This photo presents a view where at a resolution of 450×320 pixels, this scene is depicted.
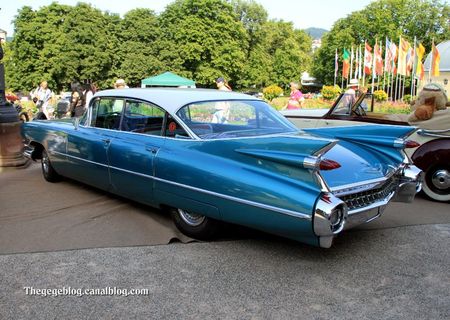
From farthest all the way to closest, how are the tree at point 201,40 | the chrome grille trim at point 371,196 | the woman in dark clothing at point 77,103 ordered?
the tree at point 201,40, the woman in dark clothing at point 77,103, the chrome grille trim at point 371,196

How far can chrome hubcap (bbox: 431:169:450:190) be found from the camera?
5.72m

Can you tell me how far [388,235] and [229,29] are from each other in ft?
151

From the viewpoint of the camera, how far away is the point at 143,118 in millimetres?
4852

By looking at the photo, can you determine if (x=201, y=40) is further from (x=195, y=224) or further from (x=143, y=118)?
(x=195, y=224)

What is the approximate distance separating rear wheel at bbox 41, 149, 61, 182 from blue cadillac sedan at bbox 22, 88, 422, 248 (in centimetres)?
68

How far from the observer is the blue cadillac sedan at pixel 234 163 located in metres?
3.35

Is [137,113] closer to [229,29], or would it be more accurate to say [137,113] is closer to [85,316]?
[85,316]

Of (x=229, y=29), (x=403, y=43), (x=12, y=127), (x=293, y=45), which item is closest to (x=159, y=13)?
(x=229, y=29)

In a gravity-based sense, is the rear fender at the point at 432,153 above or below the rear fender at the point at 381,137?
below

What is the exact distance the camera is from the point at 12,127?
7879mm

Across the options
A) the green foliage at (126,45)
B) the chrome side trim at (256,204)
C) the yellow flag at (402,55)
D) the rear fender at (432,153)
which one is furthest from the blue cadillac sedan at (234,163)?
the green foliage at (126,45)

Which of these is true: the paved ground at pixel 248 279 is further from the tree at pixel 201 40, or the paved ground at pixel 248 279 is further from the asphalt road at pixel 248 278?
the tree at pixel 201 40

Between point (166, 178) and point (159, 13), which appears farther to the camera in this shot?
point (159, 13)

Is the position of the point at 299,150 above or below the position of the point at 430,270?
above
